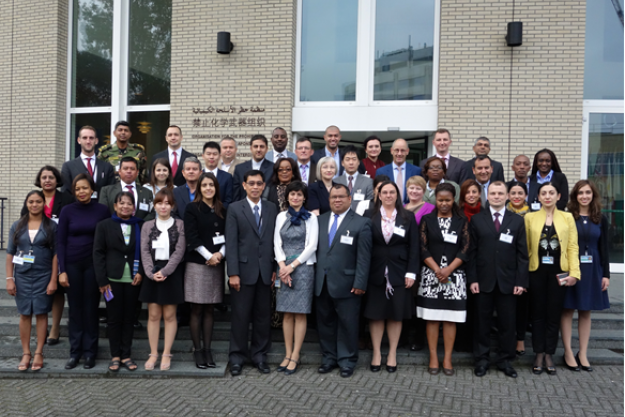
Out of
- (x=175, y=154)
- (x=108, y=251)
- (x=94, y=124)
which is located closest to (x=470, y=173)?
(x=175, y=154)

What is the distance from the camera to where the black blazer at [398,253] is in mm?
5090

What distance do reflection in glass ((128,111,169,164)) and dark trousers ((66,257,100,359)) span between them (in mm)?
5641

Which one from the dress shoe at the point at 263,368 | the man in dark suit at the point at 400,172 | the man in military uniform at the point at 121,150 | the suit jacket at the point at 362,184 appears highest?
the man in military uniform at the point at 121,150

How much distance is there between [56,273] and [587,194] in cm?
561

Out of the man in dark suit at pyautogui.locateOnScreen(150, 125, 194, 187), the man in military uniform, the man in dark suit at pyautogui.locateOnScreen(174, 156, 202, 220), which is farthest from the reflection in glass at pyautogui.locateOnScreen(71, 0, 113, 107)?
the man in dark suit at pyautogui.locateOnScreen(174, 156, 202, 220)

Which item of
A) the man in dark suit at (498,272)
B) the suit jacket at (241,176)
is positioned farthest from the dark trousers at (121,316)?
the man in dark suit at (498,272)

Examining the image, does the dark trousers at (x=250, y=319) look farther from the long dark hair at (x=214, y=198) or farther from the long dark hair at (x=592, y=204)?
the long dark hair at (x=592, y=204)

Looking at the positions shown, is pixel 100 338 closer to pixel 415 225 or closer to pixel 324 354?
pixel 324 354

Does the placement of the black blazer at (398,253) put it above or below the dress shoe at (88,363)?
above

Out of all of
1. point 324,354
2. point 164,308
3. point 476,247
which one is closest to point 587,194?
point 476,247

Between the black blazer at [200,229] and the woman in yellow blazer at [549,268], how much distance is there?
3259 mm

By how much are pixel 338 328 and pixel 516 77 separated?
585 cm

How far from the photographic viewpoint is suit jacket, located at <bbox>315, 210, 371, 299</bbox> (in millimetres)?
5047

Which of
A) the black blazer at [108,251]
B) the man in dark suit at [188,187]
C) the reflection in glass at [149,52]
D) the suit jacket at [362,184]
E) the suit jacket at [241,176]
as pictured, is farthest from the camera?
the reflection in glass at [149,52]
